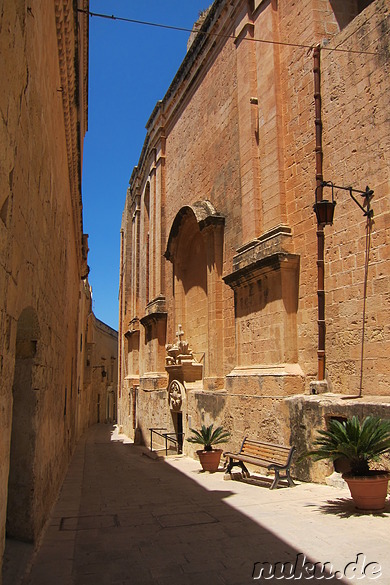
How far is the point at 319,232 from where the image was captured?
834 cm

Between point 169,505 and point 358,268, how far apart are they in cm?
436

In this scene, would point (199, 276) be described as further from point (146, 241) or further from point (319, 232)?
point (146, 241)

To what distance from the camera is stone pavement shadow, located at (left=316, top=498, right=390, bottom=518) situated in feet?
16.5

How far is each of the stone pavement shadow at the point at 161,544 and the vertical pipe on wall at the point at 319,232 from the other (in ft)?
8.94

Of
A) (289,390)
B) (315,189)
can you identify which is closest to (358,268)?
(315,189)

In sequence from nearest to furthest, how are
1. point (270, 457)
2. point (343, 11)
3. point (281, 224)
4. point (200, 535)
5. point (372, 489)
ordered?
point (200, 535) < point (372, 489) < point (270, 457) < point (343, 11) < point (281, 224)

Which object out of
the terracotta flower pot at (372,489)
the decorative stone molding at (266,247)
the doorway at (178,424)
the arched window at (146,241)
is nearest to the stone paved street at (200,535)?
the terracotta flower pot at (372,489)

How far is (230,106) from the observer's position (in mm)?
12727

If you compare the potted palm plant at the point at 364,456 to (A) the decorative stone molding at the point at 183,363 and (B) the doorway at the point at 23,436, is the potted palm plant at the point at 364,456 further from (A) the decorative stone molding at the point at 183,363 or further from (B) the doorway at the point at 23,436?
(A) the decorative stone molding at the point at 183,363

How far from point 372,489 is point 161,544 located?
2233 millimetres

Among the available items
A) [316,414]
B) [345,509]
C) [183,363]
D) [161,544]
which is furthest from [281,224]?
[161,544]

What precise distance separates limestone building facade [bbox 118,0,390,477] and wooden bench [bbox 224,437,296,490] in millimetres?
471

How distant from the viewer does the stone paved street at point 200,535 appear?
11.9ft

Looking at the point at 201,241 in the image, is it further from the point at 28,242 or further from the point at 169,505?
the point at 28,242
